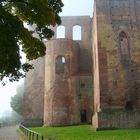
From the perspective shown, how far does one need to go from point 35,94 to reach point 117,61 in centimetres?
1409

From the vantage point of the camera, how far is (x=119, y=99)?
22.2 m

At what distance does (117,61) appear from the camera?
22.9 m

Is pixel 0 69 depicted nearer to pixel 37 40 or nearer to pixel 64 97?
pixel 37 40

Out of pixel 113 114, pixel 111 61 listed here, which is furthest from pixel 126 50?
pixel 113 114

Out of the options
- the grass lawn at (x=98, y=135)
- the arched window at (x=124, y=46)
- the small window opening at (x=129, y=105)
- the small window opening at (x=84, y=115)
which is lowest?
the grass lawn at (x=98, y=135)

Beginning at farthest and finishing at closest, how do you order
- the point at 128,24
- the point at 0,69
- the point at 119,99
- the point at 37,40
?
the point at 128,24 → the point at 119,99 → the point at 37,40 → the point at 0,69

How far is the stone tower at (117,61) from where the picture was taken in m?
21.0

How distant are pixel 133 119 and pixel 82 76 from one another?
10.2 meters

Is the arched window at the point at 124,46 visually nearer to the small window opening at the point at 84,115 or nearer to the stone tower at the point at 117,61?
the stone tower at the point at 117,61

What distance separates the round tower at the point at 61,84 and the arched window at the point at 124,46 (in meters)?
7.59

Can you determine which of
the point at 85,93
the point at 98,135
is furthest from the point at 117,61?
the point at 98,135

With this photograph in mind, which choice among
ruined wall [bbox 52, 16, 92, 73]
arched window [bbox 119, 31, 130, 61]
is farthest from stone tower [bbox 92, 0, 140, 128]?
ruined wall [bbox 52, 16, 92, 73]

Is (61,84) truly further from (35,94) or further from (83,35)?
(83,35)

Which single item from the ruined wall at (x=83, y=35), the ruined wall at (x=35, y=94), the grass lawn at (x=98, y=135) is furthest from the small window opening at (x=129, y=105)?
the ruined wall at (x=35, y=94)
